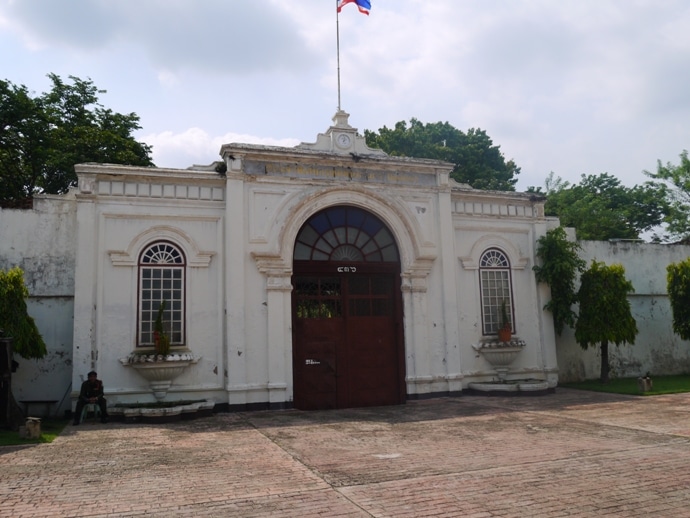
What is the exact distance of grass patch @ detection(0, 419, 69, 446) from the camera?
8.58m

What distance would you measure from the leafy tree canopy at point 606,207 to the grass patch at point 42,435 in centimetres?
2362

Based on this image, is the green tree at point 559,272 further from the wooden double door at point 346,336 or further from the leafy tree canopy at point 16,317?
the leafy tree canopy at point 16,317

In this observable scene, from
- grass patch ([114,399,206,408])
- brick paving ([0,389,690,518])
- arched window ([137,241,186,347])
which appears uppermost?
arched window ([137,241,186,347])

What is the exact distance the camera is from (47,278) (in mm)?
12328

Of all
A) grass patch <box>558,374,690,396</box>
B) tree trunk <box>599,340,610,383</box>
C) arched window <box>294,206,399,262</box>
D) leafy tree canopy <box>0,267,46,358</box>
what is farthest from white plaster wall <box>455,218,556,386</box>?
leafy tree canopy <box>0,267,46,358</box>

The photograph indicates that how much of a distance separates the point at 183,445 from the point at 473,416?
5215mm

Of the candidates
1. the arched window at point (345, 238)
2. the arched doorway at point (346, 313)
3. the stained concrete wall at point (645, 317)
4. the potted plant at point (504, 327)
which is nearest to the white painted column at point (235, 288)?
the arched doorway at point (346, 313)

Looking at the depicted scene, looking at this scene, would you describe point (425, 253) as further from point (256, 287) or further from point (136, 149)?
point (136, 149)

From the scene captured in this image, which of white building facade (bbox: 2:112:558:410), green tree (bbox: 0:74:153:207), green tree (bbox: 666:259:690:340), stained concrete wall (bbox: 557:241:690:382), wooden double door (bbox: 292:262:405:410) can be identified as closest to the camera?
white building facade (bbox: 2:112:558:410)

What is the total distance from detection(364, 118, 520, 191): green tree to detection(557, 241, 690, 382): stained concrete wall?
11.6 metres

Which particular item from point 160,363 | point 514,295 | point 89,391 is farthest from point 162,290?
point 514,295

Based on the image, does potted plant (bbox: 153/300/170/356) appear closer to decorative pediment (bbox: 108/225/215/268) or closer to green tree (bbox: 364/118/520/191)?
decorative pediment (bbox: 108/225/215/268)

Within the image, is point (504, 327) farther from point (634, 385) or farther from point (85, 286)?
point (85, 286)

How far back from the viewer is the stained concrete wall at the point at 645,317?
56.1 feet
